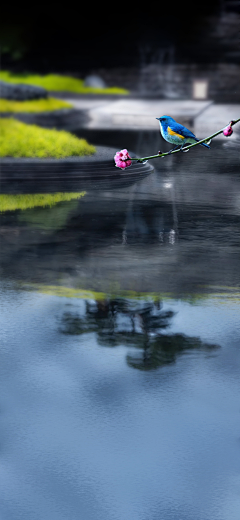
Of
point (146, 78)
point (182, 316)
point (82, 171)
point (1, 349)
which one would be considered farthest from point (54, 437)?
point (146, 78)

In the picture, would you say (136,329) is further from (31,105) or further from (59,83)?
(59,83)

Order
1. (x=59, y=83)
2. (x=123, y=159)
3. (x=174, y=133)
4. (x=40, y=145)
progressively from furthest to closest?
(x=59, y=83)
(x=40, y=145)
(x=174, y=133)
(x=123, y=159)

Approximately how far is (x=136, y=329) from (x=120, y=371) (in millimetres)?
1617

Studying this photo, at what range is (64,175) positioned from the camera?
2411cm

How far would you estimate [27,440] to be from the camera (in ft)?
23.5

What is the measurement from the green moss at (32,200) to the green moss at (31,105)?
80.7 feet

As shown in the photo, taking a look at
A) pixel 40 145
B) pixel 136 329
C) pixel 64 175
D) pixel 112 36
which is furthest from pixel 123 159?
pixel 112 36

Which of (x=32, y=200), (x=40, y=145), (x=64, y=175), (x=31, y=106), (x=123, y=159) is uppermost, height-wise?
(x=123, y=159)

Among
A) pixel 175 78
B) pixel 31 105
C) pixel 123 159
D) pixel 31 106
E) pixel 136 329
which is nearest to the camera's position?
pixel 123 159

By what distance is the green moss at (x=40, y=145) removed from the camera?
2634 centimetres

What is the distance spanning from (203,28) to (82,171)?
202ft

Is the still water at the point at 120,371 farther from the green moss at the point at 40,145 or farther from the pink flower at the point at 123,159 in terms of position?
the green moss at the point at 40,145

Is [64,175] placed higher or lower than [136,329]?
higher

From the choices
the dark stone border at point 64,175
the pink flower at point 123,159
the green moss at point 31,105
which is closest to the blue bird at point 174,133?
the pink flower at point 123,159
